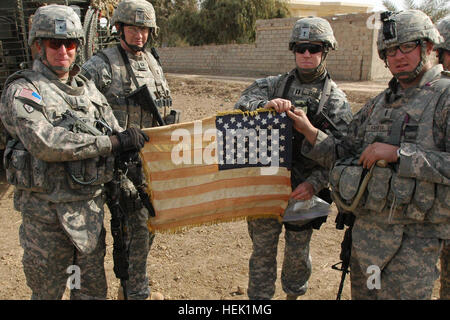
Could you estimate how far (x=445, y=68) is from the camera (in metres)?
3.51

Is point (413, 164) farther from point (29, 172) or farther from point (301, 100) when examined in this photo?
point (29, 172)

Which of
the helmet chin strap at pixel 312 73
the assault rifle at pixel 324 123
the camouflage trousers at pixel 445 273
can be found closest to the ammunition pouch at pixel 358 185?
the assault rifle at pixel 324 123

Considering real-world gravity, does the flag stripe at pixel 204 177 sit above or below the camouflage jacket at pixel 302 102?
below

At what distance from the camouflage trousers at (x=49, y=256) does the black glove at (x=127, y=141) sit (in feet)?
1.88

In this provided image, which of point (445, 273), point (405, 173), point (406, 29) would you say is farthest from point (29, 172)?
point (445, 273)

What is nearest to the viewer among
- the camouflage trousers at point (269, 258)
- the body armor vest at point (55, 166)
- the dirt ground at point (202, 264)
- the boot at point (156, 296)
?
the body armor vest at point (55, 166)

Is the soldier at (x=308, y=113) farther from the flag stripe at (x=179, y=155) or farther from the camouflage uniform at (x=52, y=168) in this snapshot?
the camouflage uniform at (x=52, y=168)

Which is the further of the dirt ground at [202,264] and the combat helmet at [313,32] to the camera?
the dirt ground at [202,264]

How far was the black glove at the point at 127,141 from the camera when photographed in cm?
282

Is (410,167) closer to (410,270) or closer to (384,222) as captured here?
(384,222)

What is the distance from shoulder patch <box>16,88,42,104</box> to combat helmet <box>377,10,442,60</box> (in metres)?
2.18

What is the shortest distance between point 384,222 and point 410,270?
31 cm

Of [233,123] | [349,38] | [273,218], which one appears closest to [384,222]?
[273,218]

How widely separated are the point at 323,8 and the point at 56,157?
3691 cm
